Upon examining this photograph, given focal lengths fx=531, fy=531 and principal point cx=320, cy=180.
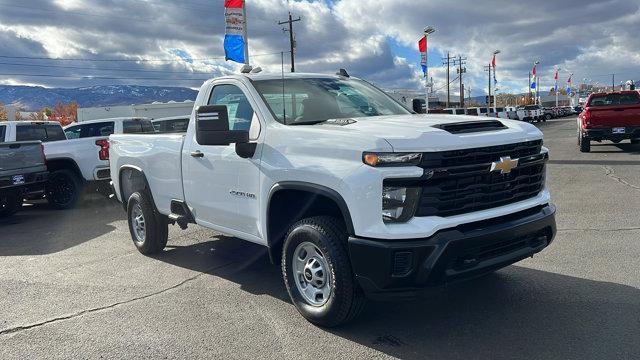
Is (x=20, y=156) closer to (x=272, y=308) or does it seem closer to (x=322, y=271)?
(x=272, y=308)

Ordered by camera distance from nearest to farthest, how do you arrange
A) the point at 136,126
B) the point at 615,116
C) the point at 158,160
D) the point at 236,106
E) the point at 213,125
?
the point at 213,125 → the point at 236,106 → the point at 158,160 → the point at 136,126 → the point at 615,116

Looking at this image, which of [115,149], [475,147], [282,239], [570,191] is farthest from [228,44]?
[475,147]

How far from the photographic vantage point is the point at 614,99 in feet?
52.3

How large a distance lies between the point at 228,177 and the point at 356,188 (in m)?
1.67

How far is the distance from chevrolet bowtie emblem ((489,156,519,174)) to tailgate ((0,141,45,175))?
29.1 ft

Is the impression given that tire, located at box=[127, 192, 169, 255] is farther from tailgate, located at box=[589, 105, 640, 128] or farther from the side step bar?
tailgate, located at box=[589, 105, 640, 128]

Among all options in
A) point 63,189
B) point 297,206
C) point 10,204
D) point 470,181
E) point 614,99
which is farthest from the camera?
point 614,99

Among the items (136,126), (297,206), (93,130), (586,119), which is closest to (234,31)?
(136,126)

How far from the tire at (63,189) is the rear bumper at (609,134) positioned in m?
13.3

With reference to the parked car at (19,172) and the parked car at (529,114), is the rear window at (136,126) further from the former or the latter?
the parked car at (529,114)

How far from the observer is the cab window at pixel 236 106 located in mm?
4723

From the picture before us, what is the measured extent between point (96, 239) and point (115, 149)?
1.54 metres

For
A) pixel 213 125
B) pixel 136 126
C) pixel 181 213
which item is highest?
pixel 136 126

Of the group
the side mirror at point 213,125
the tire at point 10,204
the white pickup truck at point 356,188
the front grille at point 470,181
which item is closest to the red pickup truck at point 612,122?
the white pickup truck at point 356,188
